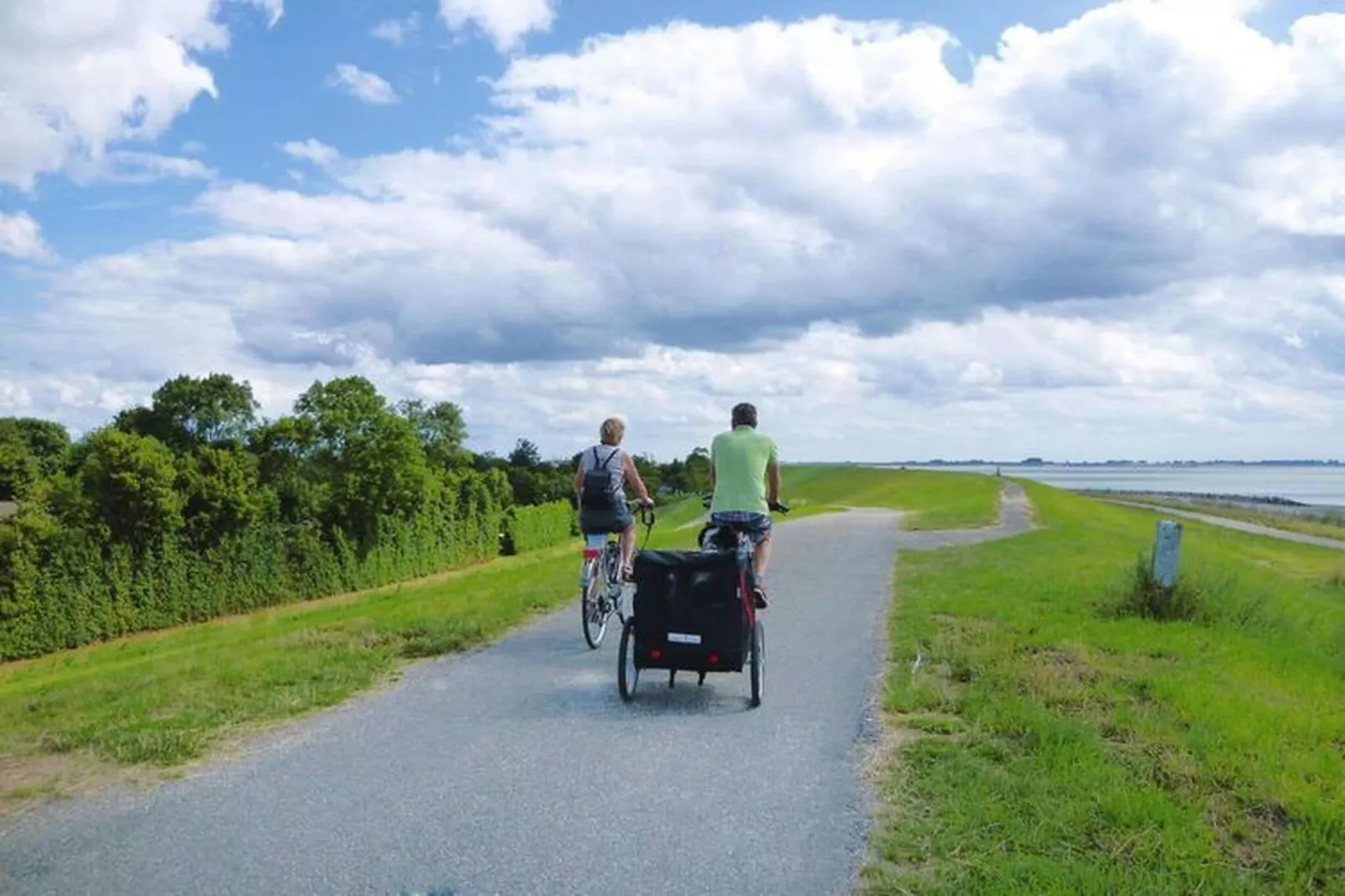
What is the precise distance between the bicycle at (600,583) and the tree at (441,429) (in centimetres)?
7061

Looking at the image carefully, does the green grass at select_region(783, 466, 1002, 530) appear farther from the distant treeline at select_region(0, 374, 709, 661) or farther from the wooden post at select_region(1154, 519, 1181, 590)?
the wooden post at select_region(1154, 519, 1181, 590)

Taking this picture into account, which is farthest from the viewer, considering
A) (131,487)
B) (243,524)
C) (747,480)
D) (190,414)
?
(190,414)

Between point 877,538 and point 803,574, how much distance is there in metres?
7.73

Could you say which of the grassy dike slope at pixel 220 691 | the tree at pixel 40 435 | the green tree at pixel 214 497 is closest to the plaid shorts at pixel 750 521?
the grassy dike slope at pixel 220 691

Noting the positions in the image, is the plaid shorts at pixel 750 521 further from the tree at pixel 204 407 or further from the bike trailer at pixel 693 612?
the tree at pixel 204 407

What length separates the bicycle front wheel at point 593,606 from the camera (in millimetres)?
9617

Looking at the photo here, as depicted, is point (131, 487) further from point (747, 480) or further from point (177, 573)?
point (747, 480)

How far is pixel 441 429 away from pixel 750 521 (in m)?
77.5

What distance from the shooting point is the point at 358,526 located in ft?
126

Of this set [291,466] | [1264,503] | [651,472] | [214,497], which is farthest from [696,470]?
[1264,503]

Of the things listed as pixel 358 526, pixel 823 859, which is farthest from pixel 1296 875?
pixel 358 526

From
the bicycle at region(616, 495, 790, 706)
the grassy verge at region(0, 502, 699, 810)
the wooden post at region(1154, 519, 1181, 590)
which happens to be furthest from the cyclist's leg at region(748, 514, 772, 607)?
the wooden post at region(1154, 519, 1181, 590)

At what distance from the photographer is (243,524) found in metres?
33.0

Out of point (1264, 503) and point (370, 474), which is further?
point (1264, 503)
